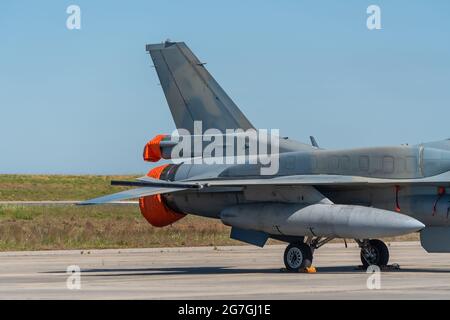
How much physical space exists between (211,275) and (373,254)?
4.01 meters

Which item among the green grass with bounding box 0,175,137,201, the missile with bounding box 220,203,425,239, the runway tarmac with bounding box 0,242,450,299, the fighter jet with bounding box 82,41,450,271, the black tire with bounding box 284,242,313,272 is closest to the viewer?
the runway tarmac with bounding box 0,242,450,299

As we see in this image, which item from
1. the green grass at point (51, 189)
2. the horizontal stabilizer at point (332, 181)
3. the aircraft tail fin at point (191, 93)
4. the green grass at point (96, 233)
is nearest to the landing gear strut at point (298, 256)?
the horizontal stabilizer at point (332, 181)

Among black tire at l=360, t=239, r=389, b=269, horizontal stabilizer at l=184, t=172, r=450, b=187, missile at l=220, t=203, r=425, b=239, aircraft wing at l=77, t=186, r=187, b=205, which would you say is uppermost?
horizontal stabilizer at l=184, t=172, r=450, b=187

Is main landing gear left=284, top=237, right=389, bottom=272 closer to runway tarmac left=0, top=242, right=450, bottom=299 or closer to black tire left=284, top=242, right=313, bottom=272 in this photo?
black tire left=284, top=242, right=313, bottom=272

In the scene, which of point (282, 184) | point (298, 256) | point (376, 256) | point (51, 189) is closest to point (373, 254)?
point (376, 256)

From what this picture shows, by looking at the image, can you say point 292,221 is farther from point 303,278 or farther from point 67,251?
point 67,251

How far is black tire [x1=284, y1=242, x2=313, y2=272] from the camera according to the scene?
21.9m

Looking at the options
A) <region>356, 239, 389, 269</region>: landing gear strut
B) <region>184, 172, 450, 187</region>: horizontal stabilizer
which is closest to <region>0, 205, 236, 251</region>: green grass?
<region>184, 172, 450, 187</region>: horizontal stabilizer

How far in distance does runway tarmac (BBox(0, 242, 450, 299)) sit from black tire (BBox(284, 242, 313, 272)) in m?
0.39

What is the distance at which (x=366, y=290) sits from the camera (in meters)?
16.7

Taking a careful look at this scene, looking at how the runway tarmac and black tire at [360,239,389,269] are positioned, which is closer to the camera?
the runway tarmac

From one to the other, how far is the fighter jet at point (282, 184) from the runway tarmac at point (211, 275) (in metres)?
0.91

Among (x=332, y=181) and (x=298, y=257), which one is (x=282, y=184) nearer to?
(x=332, y=181)

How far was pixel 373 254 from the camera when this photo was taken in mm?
23188
